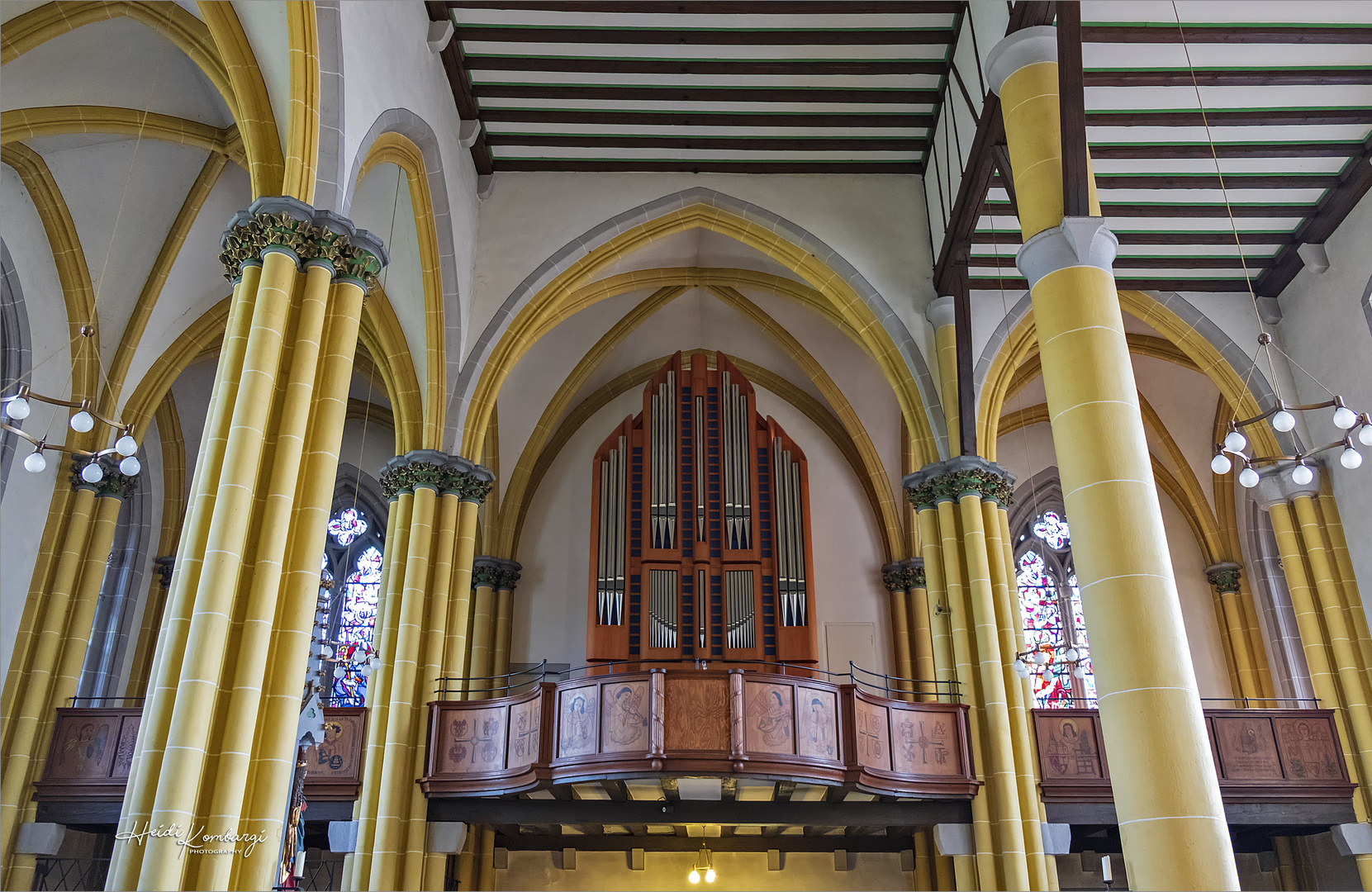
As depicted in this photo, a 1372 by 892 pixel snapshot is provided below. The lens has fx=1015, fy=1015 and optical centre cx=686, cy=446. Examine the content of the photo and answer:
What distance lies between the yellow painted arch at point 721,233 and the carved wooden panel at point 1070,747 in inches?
143

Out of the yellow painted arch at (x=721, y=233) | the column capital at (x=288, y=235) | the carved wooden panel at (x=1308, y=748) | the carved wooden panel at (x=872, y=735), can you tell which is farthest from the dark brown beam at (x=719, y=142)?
the carved wooden panel at (x=1308, y=748)

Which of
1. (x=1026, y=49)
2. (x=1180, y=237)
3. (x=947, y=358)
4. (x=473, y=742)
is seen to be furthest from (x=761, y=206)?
(x=473, y=742)

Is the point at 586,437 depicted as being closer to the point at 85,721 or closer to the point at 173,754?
the point at 85,721

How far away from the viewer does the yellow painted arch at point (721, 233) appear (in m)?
13.3

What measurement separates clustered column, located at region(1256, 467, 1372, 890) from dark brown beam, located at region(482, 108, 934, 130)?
22.4 feet

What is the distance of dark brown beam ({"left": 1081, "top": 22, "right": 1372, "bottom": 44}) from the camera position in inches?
408

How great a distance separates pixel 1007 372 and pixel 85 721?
484 inches

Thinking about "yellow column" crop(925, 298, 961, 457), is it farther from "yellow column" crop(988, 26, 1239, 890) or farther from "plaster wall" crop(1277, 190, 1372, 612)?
"yellow column" crop(988, 26, 1239, 890)

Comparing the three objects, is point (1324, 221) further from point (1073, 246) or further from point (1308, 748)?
point (1073, 246)

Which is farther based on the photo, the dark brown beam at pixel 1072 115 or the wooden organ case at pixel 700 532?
the wooden organ case at pixel 700 532

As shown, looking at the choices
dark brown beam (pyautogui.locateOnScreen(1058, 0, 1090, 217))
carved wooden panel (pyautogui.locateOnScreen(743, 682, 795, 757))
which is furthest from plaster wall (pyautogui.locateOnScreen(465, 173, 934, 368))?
dark brown beam (pyautogui.locateOnScreen(1058, 0, 1090, 217))

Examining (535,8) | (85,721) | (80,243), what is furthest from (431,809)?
(535,8)

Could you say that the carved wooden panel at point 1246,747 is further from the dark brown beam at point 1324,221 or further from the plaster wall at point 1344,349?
the dark brown beam at point 1324,221

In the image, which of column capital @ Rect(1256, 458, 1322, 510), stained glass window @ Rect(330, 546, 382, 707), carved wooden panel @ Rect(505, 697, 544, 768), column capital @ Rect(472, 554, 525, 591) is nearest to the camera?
carved wooden panel @ Rect(505, 697, 544, 768)
